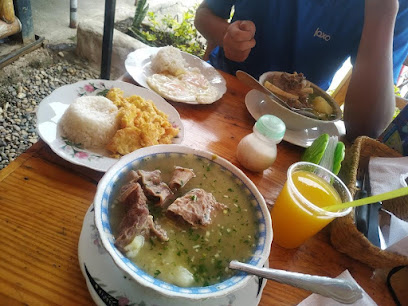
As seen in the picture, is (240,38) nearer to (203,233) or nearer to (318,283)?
(203,233)

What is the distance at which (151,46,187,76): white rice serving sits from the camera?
1.70 meters

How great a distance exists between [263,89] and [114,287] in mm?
1111

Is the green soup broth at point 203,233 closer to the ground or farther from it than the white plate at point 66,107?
farther from it

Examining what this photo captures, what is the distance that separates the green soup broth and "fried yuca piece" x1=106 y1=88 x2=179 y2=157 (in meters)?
0.29

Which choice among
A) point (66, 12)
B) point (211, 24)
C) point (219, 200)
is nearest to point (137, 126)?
point (219, 200)

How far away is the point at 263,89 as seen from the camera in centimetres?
150

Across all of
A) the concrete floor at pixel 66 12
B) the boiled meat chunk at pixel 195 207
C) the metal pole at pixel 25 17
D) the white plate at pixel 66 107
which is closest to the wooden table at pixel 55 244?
the white plate at pixel 66 107

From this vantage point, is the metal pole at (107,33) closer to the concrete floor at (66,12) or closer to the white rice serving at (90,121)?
the white rice serving at (90,121)

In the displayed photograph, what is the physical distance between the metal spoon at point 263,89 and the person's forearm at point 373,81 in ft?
1.00

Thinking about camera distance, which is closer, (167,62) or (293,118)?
(293,118)

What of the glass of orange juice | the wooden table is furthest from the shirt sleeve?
the glass of orange juice

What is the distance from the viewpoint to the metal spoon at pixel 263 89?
148cm

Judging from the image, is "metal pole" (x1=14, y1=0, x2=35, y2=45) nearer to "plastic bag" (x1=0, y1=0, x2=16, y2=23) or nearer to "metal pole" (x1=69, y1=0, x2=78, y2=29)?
"plastic bag" (x1=0, y1=0, x2=16, y2=23)

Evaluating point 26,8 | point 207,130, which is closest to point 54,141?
point 207,130
